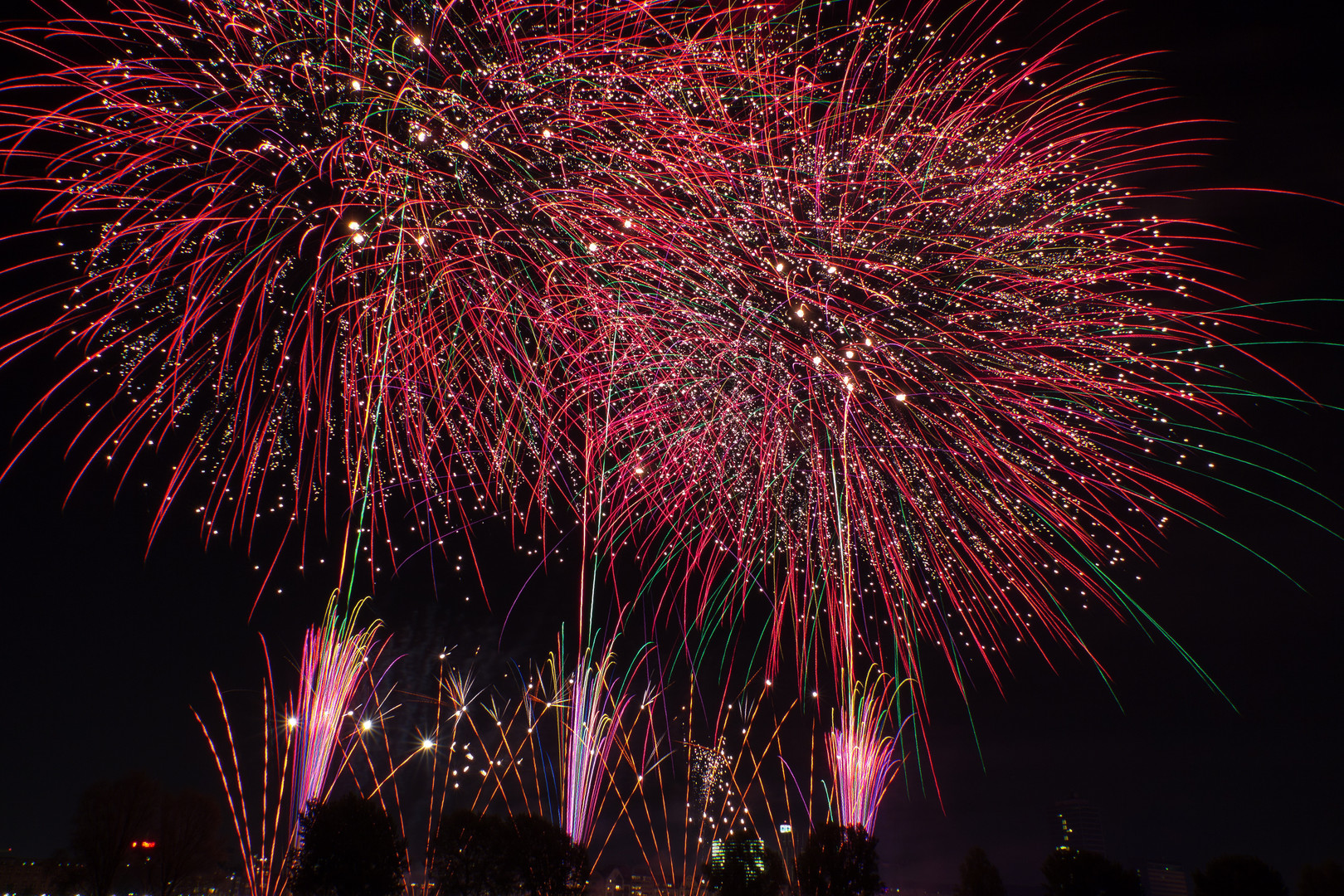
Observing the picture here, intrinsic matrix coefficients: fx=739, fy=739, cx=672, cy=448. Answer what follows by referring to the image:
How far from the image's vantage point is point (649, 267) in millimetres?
14258

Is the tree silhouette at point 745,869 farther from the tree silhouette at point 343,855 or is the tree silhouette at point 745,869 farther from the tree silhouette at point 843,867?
the tree silhouette at point 343,855

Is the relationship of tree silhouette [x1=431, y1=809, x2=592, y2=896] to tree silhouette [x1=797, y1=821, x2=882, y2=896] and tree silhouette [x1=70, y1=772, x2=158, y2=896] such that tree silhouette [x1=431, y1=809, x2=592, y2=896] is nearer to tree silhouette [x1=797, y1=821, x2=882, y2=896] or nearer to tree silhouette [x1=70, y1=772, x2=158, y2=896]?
tree silhouette [x1=797, y1=821, x2=882, y2=896]

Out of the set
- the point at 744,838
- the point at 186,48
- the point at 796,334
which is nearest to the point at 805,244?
the point at 796,334

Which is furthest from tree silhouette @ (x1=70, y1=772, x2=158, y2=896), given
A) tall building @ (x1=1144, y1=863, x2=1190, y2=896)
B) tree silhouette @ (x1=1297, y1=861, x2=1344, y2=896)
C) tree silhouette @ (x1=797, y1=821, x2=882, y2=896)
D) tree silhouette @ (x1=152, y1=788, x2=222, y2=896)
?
tall building @ (x1=1144, y1=863, x2=1190, y2=896)

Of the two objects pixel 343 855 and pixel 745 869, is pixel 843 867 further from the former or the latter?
pixel 343 855

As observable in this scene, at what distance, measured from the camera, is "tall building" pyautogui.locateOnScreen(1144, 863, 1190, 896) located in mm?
140625

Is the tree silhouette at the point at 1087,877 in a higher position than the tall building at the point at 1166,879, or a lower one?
higher

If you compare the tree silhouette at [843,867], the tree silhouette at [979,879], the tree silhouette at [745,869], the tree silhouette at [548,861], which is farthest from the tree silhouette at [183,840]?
the tree silhouette at [979,879]

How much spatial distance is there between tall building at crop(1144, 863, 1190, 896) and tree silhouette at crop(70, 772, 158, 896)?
166104 millimetres

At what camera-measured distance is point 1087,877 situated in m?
26.7

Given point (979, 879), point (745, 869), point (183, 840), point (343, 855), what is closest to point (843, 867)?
point (745, 869)

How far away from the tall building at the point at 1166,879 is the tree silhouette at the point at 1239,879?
150592 mm

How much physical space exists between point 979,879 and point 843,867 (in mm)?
8331

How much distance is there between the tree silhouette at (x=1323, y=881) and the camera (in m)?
22.4
